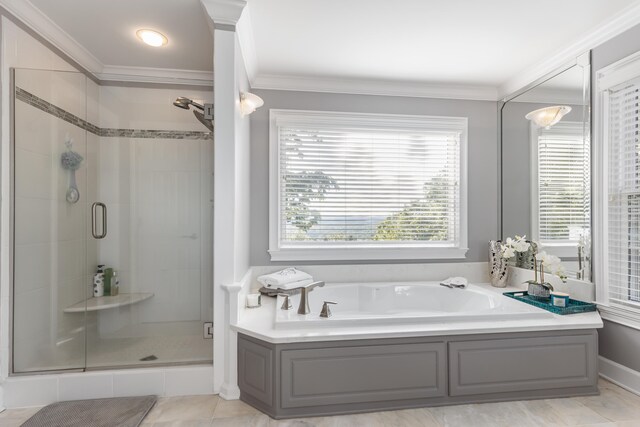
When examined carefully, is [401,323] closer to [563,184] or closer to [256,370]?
[256,370]

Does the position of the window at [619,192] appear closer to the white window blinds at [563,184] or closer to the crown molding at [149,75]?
the white window blinds at [563,184]

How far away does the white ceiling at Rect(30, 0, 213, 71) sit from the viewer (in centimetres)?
200

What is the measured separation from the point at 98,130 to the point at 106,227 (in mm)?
702

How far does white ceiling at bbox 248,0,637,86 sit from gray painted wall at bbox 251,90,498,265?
0.23m

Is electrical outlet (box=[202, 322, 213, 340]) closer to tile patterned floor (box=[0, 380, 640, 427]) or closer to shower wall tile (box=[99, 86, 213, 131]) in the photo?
tile patterned floor (box=[0, 380, 640, 427])

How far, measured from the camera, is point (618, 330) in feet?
7.28

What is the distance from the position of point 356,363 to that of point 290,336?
1.37 ft

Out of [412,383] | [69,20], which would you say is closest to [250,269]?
[412,383]

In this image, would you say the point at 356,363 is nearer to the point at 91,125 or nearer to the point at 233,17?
the point at 233,17

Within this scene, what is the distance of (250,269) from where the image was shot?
9.63ft

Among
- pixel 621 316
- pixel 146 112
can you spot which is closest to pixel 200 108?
pixel 146 112

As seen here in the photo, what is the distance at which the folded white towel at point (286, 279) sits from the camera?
8.93 feet

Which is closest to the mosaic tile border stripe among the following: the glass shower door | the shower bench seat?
the glass shower door

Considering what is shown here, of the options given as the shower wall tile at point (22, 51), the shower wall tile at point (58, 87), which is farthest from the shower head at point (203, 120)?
the shower wall tile at point (22, 51)
